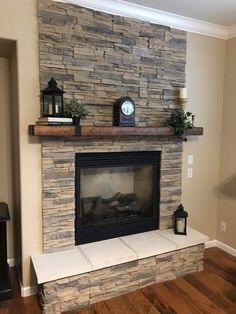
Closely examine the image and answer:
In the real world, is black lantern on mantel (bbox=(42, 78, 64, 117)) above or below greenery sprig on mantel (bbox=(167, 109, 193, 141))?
above

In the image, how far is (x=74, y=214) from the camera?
2.57m

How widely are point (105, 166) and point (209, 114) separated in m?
1.44

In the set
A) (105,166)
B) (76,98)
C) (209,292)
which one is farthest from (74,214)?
(209,292)

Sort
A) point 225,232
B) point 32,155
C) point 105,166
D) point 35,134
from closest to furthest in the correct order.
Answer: point 35,134 → point 32,155 → point 105,166 → point 225,232

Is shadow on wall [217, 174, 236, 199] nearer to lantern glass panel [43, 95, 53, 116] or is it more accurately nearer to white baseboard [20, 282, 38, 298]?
lantern glass panel [43, 95, 53, 116]

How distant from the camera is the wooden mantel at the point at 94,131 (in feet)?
7.19

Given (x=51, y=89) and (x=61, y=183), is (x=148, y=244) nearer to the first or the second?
(x=61, y=183)

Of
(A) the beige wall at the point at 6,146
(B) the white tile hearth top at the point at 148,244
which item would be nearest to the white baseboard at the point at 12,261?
(A) the beige wall at the point at 6,146

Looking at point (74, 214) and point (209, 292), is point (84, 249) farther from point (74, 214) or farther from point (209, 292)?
point (209, 292)

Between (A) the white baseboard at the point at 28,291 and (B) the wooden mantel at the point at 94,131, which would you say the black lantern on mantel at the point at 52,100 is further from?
(A) the white baseboard at the point at 28,291

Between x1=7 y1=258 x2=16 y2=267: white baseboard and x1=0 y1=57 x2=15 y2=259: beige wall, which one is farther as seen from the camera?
x1=7 y1=258 x2=16 y2=267: white baseboard

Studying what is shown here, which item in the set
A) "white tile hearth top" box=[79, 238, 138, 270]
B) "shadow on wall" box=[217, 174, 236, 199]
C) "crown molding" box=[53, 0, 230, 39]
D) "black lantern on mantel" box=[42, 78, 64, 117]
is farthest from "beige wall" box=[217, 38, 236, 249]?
"black lantern on mantel" box=[42, 78, 64, 117]

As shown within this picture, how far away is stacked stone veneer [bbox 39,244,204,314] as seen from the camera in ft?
7.15

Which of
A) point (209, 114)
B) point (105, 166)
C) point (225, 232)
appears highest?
point (209, 114)
